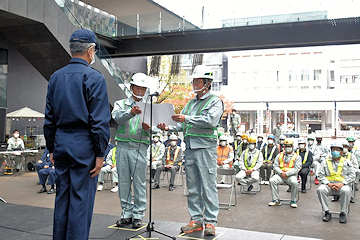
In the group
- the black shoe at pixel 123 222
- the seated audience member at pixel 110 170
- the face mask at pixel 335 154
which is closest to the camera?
the black shoe at pixel 123 222

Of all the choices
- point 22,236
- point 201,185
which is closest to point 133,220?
point 201,185

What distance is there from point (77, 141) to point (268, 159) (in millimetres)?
10055

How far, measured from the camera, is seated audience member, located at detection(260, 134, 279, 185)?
12.2 meters

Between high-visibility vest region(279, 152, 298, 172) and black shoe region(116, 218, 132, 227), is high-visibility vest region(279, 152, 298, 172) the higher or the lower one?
the higher one

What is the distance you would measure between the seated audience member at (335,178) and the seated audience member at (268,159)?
4.56m

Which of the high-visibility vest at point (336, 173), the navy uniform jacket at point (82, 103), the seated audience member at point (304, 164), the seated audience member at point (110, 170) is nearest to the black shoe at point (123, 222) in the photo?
the navy uniform jacket at point (82, 103)

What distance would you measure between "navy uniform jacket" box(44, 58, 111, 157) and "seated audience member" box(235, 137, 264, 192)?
7150 mm

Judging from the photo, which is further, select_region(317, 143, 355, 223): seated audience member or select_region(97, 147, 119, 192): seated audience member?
select_region(97, 147, 119, 192): seated audience member

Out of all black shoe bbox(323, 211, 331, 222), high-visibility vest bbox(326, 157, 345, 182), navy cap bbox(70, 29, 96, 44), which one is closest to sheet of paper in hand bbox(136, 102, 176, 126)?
navy cap bbox(70, 29, 96, 44)

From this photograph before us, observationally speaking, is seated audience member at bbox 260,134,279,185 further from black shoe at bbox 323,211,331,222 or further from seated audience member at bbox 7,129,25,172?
seated audience member at bbox 7,129,25,172

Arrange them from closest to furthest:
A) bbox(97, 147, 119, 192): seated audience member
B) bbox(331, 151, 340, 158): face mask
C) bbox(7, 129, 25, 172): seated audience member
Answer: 1. bbox(331, 151, 340, 158): face mask
2. bbox(97, 147, 119, 192): seated audience member
3. bbox(7, 129, 25, 172): seated audience member

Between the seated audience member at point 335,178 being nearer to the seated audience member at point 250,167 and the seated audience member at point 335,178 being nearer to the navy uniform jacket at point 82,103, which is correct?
the seated audience member at point 250,167

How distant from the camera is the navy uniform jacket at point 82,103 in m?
3.25

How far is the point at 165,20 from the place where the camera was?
19266mm
